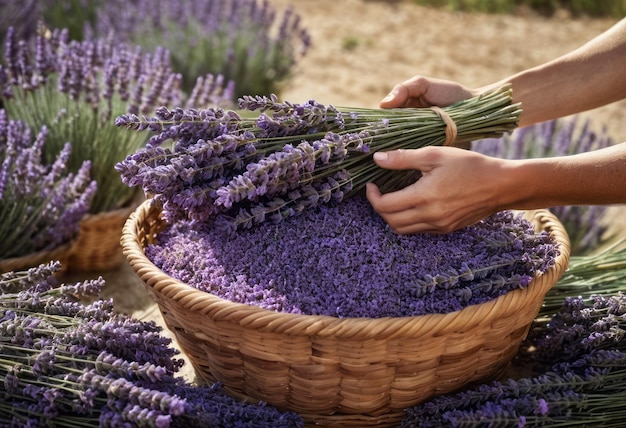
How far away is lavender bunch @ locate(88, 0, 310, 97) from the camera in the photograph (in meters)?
3.42

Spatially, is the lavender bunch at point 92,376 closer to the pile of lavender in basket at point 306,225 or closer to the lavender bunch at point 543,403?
the pile of lavender in basket at point 306,225

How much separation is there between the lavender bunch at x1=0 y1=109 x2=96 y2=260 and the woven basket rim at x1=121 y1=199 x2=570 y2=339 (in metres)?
0.65

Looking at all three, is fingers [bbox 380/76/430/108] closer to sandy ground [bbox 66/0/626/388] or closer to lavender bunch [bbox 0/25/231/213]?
lavender bunch [bbox 0/25/231/213]

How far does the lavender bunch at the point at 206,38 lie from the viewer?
3418 millimetres

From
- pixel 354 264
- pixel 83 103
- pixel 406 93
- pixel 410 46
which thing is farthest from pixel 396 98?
pixel 410 46

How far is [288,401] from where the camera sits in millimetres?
1523

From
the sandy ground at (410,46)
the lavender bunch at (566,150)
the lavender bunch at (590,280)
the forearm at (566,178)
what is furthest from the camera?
the sandy ground at (410,46)

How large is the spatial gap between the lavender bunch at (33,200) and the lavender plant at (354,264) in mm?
586

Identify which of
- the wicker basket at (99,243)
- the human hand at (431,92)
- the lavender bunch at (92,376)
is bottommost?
the wicker basket at (99,243)

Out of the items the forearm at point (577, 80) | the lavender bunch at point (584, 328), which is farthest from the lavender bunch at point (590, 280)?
the forearm at point (577, 80)

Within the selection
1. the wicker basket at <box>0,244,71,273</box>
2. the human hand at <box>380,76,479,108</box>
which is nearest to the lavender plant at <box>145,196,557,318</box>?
the human hand at <box>380,76,479,108</box>

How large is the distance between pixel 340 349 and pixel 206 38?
2.40m

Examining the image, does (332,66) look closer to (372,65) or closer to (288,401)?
(372,65)

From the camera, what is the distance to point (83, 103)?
2.49 m
